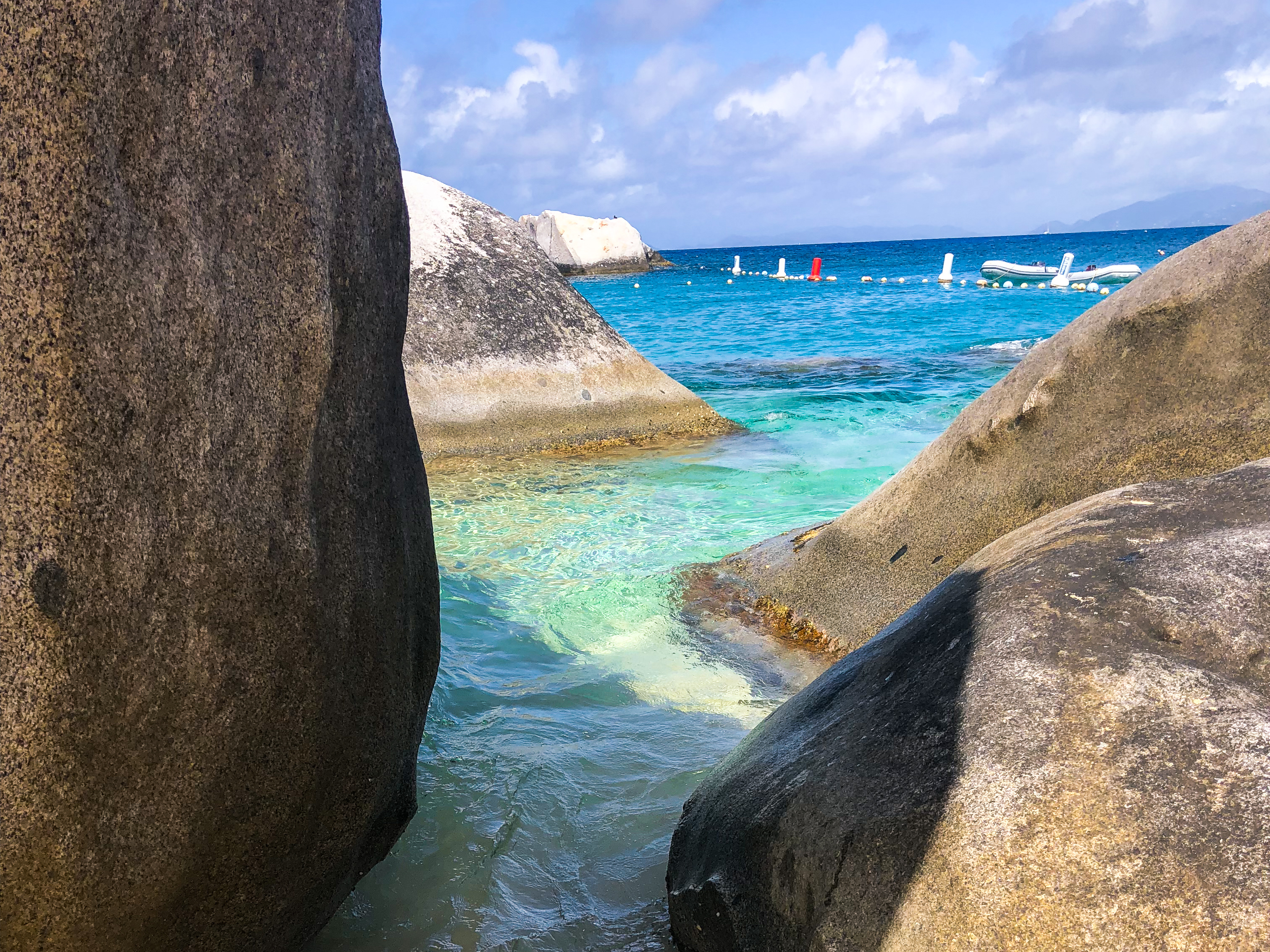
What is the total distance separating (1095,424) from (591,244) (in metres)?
56.5

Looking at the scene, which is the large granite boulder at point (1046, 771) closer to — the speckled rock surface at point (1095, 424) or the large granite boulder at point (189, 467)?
the large granite boulder at point (189, 467)

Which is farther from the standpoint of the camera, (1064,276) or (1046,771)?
(1064,276)

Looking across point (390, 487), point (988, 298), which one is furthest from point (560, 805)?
point (988, 298)

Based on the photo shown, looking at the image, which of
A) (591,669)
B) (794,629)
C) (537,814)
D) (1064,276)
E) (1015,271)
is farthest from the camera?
(1015,271)

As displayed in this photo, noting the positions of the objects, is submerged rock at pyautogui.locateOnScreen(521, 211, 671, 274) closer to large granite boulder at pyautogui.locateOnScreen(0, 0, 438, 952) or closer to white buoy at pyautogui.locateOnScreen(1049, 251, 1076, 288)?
white buoy at pyautogui.locateOnScreen(1049, 251, 1076, 288)

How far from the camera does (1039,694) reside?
5.68 feet

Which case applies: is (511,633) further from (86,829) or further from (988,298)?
(988,298)

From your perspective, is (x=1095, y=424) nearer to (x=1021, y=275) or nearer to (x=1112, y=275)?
(x=1112, y=275)

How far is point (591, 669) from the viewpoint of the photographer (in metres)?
4.44

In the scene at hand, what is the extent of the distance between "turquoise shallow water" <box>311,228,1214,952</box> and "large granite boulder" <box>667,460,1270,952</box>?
634 mm

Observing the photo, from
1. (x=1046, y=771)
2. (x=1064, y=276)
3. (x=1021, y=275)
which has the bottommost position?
(x=1046, y=771)

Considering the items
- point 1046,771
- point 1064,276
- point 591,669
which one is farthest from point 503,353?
point 1064,276

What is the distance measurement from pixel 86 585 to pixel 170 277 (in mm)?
484

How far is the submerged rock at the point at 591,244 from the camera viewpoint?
5497 cm
